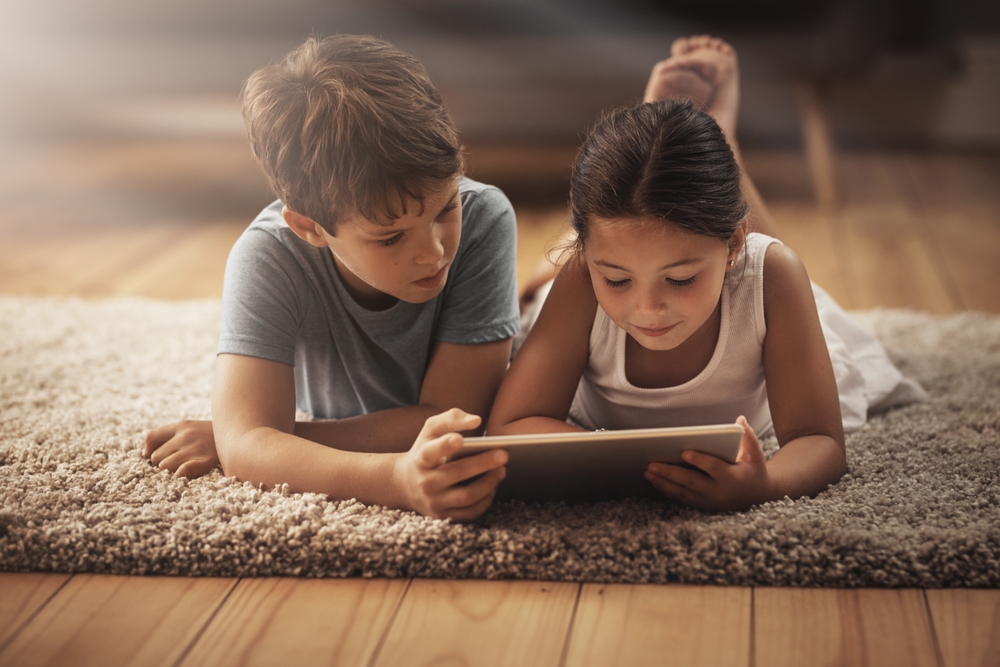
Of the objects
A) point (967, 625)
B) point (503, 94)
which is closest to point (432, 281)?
point (967, 625)

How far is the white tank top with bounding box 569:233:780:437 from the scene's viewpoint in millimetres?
957

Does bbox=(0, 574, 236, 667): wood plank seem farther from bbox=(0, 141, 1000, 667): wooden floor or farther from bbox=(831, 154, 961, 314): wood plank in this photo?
bbox=(831, 154, 961, 314): wood plank

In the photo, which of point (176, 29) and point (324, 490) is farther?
point (176, 29)

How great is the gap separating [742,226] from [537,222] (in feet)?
4.60

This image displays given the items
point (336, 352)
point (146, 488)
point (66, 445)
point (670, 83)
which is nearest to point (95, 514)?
point (146, 488)

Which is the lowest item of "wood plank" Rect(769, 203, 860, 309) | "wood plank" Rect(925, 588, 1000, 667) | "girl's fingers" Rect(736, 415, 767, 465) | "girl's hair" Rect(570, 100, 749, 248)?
"wood plank" Rect(769, 203, 860, 309)

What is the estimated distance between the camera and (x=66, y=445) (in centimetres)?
105

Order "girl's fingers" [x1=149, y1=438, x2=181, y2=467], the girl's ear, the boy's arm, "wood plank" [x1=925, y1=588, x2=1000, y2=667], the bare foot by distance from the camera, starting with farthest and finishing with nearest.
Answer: the bare foot, "girl's fingers" [x1=149, y1=438, x2=181, y2=467], the girl's ear, the boy's arm, "wood plank" [x1=925, y1=588, x2=1000, y2=667]

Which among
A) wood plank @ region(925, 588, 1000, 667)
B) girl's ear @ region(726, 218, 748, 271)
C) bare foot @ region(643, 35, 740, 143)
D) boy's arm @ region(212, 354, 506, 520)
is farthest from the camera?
bare foot @ region(643, 35, 740, 143)

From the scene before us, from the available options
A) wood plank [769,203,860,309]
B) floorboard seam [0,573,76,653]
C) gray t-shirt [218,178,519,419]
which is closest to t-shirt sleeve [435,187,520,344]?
gray t-shirt [218,178,519,419]

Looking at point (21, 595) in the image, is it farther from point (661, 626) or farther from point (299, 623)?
point (661, 626)

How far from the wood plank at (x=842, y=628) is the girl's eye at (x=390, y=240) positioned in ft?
1.52

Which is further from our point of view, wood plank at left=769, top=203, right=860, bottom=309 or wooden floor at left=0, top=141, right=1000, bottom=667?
wood plank at left=769, top=203, right=860, bottom=309

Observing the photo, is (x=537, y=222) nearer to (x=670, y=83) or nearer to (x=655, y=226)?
(x=670, y=83)
